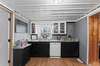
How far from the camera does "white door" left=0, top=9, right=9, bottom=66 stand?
15.2 feet

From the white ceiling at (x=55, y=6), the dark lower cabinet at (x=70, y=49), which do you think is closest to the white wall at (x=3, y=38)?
the white ceiling at (x=55, y=6)

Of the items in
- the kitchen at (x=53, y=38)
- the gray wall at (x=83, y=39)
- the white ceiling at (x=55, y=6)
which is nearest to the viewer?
the white ceiling at (x=55, y=6)

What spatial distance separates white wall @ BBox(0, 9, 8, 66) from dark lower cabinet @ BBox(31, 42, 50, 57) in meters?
3.64

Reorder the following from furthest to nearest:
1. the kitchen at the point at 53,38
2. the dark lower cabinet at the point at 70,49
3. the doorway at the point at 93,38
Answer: the dark lower cabinet at the point at 70,49, the doorway at the point at 93,38, the kitchen at the point at 53,38

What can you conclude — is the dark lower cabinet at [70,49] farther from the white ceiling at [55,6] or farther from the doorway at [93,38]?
the white ceiling at [55,6]

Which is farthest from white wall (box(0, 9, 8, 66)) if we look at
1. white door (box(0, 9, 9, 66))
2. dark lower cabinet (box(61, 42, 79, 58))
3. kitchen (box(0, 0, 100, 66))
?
dark lower cabinet (box(61, 42, 79, 58))

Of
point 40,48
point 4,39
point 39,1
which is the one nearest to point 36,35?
point 40,48

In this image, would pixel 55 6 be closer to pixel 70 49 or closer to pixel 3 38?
pixel 3 38

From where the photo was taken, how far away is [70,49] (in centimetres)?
877

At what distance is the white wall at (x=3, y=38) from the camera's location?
4.63m

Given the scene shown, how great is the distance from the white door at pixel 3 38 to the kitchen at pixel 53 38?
0.99 ft

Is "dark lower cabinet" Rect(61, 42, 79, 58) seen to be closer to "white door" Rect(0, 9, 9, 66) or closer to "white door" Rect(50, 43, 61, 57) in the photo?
"white door" Rect(50, 43, 61, 57)

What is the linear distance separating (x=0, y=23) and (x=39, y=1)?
1.34m

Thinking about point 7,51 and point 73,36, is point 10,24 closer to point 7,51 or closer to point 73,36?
point 7,51
